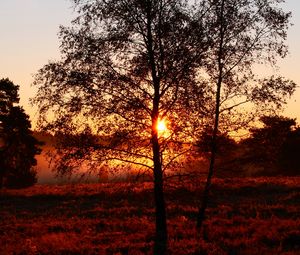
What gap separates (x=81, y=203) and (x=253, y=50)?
75.0 feet

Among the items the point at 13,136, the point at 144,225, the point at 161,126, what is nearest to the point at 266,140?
the point at 161,126

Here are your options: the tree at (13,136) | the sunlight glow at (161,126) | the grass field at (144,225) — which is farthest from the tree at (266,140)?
the tree at (13,136)

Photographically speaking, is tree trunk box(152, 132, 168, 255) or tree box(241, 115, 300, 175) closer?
tree trunk box(152, 132, 168, 255)

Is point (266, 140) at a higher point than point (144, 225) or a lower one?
higher

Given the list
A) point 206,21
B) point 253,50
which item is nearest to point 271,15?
point 253,50

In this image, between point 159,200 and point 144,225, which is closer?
point 159,200

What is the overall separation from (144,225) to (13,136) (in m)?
32.8

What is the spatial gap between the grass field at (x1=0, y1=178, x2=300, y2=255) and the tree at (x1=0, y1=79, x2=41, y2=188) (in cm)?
1149

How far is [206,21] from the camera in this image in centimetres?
2092

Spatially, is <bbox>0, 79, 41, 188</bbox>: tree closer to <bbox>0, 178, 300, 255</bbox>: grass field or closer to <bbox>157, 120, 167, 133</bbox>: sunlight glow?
<bbox>0, 178, 300, 255</bbox>: grass field

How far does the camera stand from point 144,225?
25.5 metres

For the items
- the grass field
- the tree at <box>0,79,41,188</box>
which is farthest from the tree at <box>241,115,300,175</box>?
the tree at <box>0,79,41,188</box>

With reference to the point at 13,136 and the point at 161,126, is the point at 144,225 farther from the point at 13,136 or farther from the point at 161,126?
the point at 13,136

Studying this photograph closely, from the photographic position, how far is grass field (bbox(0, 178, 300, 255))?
62.5ft
